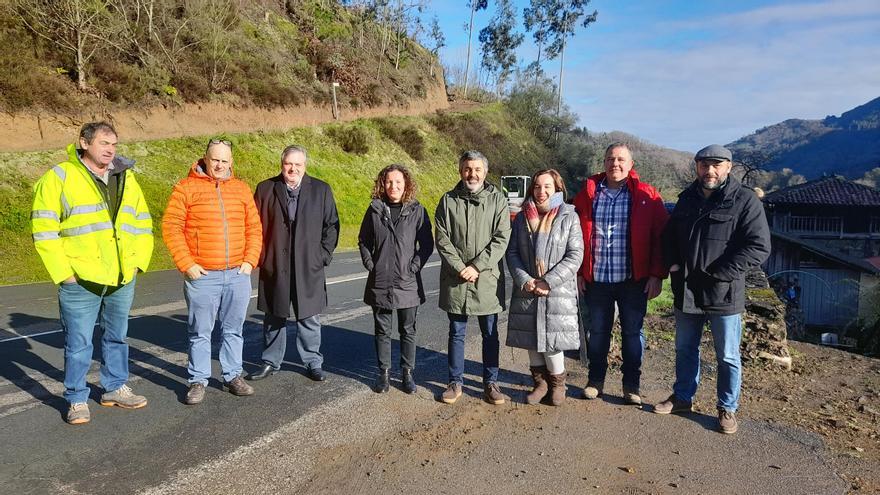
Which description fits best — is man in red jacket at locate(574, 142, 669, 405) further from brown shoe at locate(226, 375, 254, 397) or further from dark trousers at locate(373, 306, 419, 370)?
brown shoe at locate(226, 375, 254, 397)

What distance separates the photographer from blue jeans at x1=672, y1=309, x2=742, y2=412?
3.96 metres

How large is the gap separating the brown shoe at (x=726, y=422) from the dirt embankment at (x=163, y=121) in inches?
716

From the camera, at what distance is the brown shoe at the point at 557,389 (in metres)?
4.38

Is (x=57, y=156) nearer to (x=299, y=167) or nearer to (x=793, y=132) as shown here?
(x=299, y=167)

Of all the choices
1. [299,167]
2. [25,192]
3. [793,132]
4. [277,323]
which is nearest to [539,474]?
[277,323]

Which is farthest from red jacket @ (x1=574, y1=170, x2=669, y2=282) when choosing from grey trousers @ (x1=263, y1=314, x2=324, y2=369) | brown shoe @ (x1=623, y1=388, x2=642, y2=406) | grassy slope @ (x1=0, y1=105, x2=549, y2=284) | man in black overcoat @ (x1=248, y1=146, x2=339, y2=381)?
Result: grassy slope @ (x1=0, y1=105, x2=549, y2=284)

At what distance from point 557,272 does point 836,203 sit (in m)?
30.1

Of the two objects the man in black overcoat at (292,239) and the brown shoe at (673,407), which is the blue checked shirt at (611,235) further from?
the man in black overcoat at (292,239)

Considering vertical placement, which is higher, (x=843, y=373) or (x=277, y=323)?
A: (x=277, y=323)

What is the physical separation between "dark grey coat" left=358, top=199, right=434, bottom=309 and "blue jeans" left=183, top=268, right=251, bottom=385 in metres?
1.08

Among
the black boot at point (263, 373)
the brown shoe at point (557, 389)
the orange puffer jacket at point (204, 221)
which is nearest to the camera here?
the orange puffer jacket at point (204, 221)

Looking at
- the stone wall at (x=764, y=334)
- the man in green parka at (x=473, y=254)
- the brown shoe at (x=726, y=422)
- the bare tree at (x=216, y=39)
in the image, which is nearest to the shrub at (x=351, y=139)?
the bare tree at (x=216, y=39)

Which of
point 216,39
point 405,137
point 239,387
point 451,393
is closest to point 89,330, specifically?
point 239,387

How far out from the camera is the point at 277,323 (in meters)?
4.89
